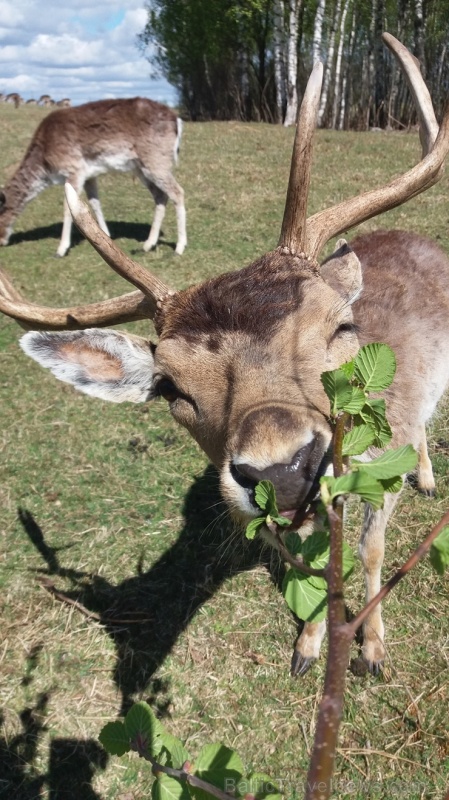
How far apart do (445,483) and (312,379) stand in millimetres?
2846

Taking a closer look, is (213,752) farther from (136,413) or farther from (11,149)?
(11,149)

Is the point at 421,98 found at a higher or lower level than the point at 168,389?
higher

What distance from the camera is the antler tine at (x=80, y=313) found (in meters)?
3.34

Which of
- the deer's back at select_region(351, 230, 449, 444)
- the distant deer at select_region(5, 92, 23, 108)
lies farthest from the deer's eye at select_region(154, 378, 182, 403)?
the distant deer at select_region(5, 92, 23, 108)

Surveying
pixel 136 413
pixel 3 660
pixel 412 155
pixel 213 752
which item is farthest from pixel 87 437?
pixel 412 155

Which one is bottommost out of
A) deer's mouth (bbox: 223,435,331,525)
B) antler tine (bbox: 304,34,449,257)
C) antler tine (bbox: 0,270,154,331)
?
deer's mouth (bbox: 223,435,331,525)

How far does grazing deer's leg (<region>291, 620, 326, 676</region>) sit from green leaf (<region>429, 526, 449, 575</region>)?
2.76m

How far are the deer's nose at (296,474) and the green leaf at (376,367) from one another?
0.59m

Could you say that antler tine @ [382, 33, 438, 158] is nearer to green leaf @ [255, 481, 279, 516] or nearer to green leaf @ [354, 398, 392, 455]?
green leaf @ [354, 398, 392, 455]

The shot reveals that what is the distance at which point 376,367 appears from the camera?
121 centimetres

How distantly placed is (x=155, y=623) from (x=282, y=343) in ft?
7.52


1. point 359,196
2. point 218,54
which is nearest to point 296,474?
point 359,196

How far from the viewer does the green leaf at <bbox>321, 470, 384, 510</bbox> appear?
91 cm

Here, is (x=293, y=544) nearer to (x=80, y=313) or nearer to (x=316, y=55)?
(x=80, y=313)
